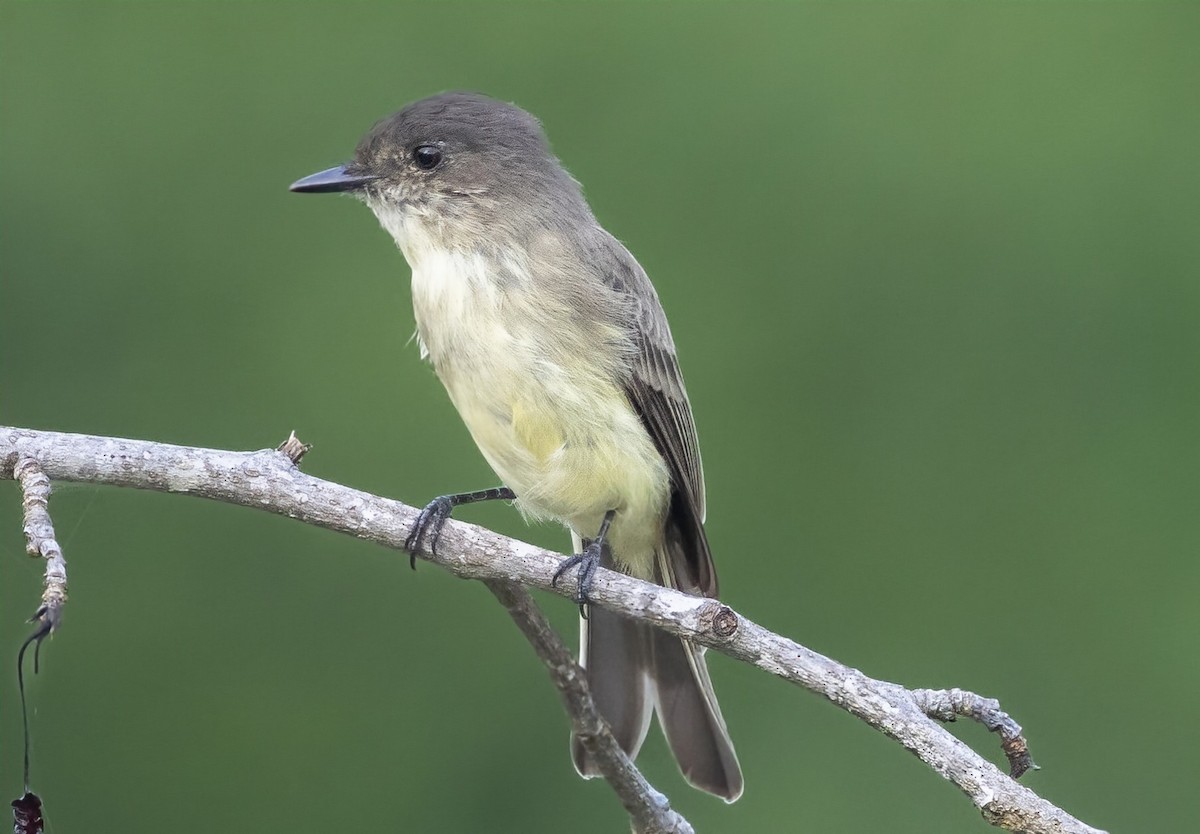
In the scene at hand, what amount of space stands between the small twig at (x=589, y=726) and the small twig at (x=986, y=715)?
0.72 metres

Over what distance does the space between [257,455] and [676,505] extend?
1.37m

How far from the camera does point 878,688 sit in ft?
7.77

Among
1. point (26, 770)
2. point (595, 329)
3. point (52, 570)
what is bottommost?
point (26, 770)

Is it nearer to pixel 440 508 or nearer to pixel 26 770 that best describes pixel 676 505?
pixel 440 508

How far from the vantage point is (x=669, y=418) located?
3531 millimetres

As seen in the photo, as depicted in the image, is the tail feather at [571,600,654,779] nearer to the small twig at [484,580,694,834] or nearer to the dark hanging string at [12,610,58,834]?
the small twig at [484,580,694,834]

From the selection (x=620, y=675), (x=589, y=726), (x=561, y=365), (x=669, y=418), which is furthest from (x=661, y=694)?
(x=561, y=365)

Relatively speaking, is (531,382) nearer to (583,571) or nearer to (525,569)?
(583,571)

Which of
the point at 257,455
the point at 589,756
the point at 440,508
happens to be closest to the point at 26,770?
the point at 257,455

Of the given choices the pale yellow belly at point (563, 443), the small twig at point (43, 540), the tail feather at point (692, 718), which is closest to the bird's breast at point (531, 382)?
the pale yellow belly at point (563, 443)

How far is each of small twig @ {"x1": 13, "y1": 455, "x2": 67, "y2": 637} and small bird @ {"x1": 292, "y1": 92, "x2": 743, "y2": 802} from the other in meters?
0.94

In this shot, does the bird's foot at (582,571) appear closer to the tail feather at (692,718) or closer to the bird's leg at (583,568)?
the bird's leg at (583,568)

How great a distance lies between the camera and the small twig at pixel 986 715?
2346 mm

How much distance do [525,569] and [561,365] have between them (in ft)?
2.29
